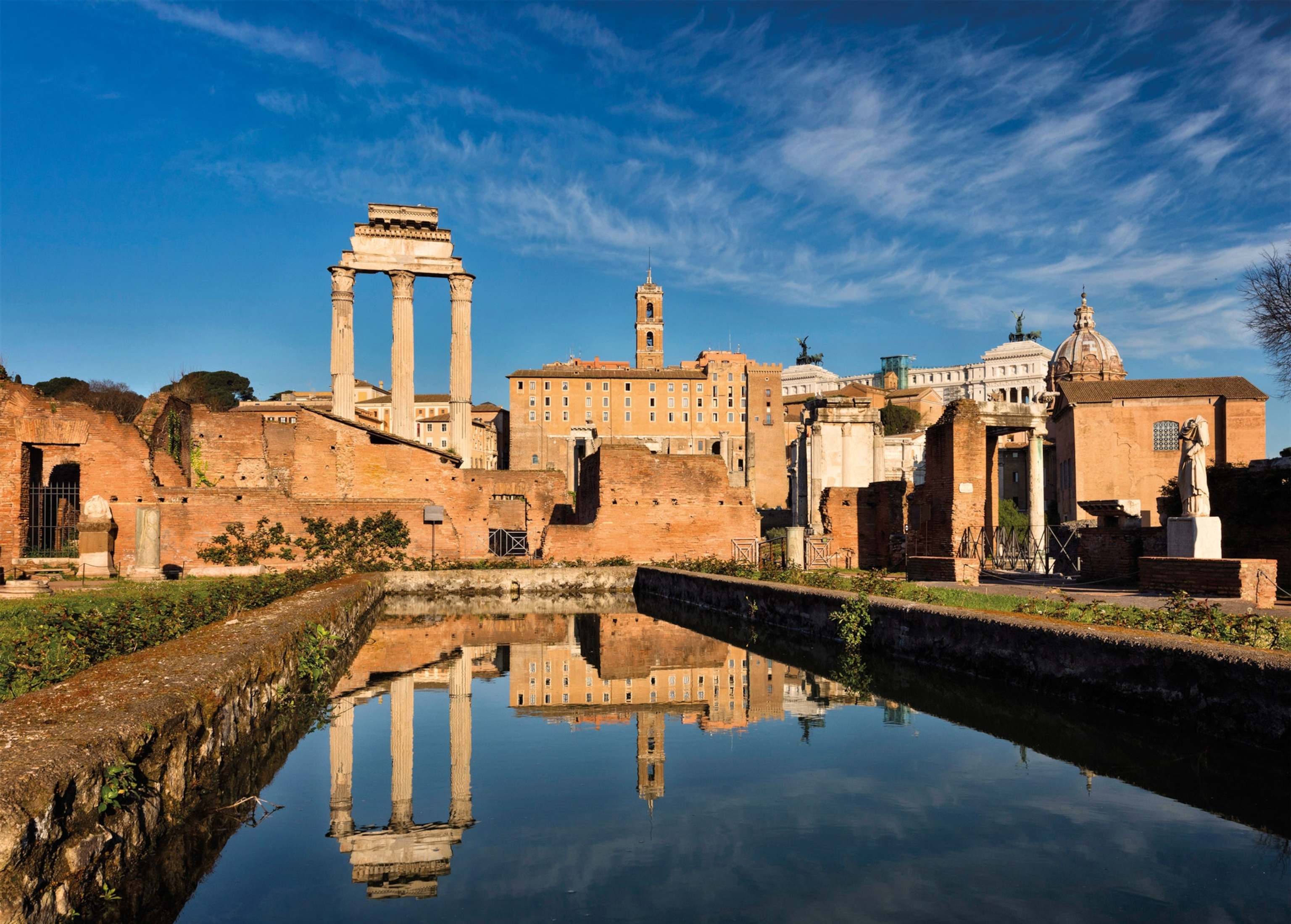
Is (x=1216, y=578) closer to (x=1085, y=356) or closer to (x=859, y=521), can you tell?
(x=859, y=521)

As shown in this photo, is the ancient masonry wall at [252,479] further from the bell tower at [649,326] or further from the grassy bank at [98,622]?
the bell tower at [649,326]

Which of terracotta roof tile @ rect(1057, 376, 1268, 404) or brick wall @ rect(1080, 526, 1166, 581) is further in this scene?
terracotta roof tile @ rect(1057, 376, 1268, 404)

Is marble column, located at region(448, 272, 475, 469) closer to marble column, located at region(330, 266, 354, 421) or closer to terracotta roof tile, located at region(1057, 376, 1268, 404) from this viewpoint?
marble column, located at region(330, 266, 354, 421)

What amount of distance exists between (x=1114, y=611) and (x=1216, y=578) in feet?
13.1

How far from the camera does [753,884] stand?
415cm

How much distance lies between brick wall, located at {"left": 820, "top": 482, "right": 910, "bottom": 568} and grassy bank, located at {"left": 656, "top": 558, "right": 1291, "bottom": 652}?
8.42 metres

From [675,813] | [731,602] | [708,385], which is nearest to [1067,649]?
[675,813]

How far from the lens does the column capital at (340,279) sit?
137 feet

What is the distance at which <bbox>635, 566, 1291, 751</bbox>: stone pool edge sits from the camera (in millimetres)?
5995

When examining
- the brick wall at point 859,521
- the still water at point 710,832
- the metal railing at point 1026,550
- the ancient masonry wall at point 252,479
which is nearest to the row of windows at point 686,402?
the ancient masonry wall at point 252,479

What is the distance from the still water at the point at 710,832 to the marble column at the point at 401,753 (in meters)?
0.03

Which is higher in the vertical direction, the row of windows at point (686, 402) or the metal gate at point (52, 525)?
the row of windows at point (686, 402)

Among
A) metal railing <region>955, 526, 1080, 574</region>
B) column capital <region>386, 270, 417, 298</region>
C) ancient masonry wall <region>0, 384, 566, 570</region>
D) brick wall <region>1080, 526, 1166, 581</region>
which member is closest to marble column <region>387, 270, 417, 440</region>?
column capital <region>386, 270, 417, 298</region>

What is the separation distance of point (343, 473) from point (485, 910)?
2506cm
